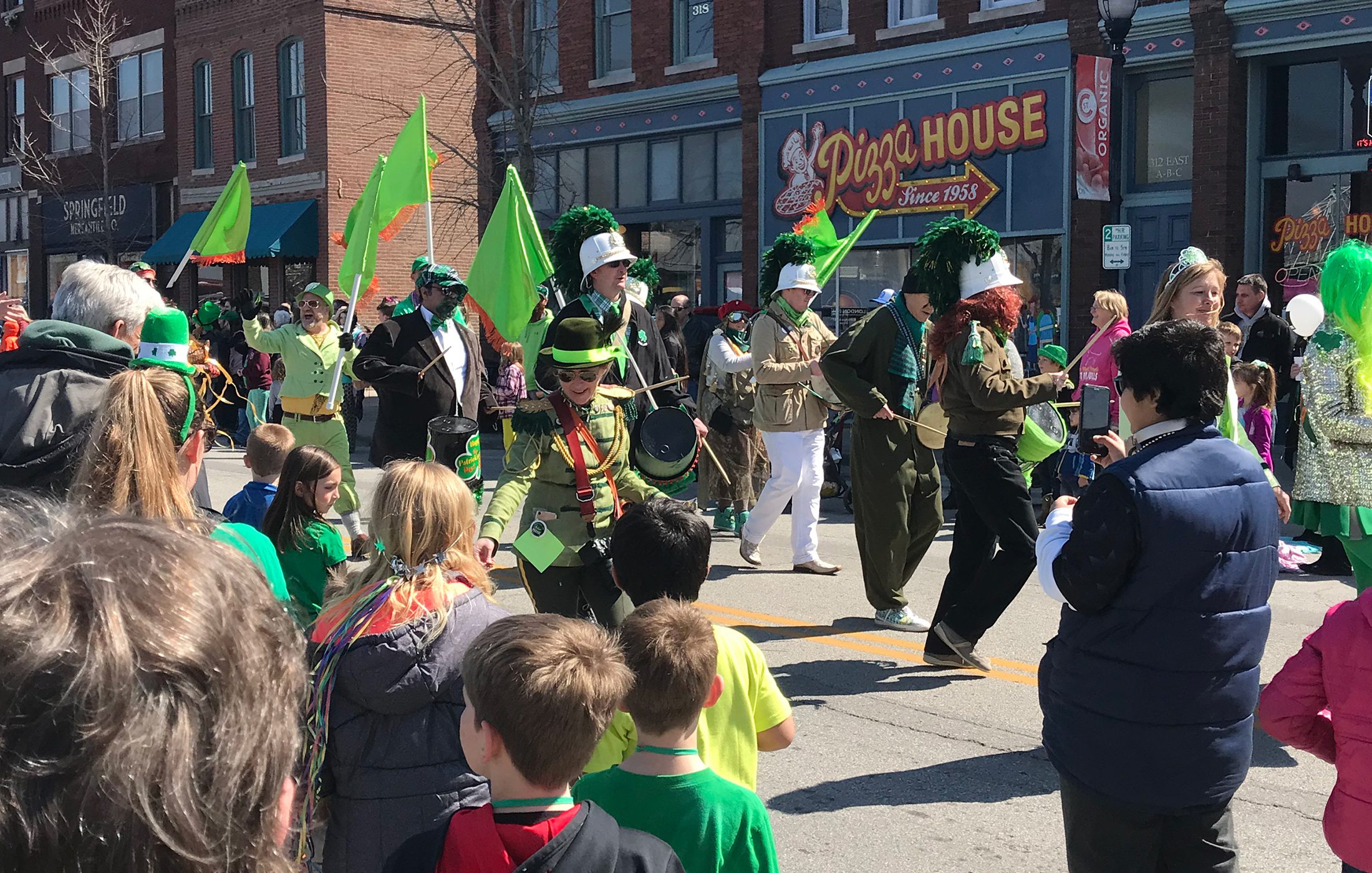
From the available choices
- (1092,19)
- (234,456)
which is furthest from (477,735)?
(234,456)

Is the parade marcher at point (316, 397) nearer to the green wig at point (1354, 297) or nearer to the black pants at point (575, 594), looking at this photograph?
the black pants at point (575, 594)

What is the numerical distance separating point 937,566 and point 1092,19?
30.4 ft

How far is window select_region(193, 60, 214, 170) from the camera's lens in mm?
29672

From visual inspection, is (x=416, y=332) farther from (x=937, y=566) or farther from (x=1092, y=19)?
(x=1092, y=19)

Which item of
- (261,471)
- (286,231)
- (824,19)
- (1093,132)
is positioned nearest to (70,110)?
(286,231)

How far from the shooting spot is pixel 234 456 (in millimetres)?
18906

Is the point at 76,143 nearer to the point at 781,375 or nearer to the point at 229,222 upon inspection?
the point at 229,222

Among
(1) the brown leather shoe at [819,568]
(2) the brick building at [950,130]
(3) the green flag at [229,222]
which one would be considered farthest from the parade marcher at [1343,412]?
(2) the brick building at [950,130]

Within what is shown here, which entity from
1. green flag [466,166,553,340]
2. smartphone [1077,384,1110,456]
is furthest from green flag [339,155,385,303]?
smartphone [1077,384,1110,456]

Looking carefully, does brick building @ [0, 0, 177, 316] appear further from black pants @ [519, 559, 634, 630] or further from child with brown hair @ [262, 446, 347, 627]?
black pants @ [519, 559, 634, 630]

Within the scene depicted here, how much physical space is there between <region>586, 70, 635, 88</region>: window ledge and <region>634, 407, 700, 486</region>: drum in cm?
1750

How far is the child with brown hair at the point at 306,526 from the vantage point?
498 centimetres

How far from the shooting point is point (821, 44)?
19672mm

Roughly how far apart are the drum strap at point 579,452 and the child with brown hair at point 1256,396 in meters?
5.30
